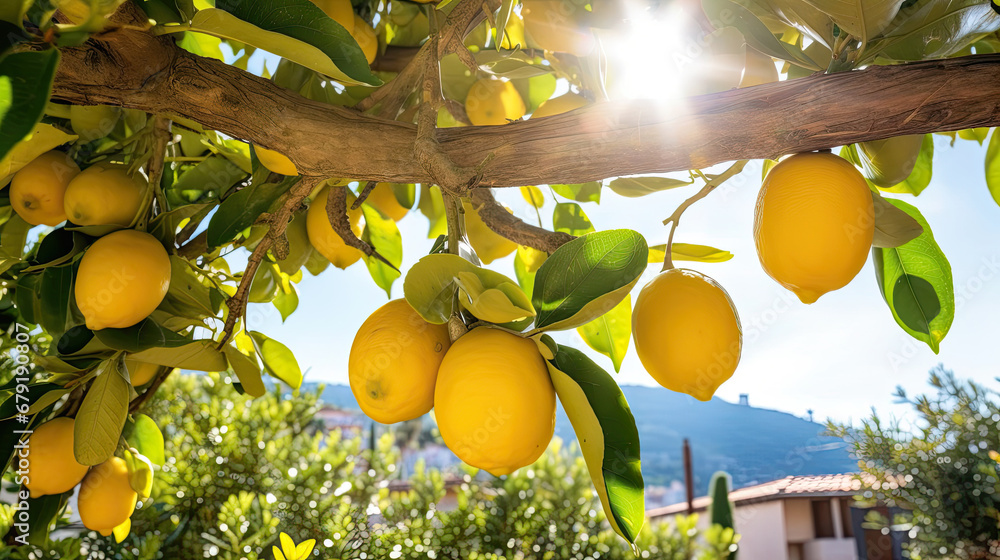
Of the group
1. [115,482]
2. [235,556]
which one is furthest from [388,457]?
[115,482]

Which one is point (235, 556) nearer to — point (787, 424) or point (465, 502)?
point (465, 502)

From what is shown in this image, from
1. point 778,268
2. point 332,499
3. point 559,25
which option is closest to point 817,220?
point 778,268

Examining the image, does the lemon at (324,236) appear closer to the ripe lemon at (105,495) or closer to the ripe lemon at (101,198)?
the ripe lemon at (101,198)

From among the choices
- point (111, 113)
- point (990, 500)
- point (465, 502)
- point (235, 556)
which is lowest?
point (235, 556)

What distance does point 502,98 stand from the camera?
21.6 inches

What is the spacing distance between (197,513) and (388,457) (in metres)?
0.68

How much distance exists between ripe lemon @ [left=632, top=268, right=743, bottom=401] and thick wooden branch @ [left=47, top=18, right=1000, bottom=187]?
0.07m

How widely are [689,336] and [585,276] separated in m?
0.07

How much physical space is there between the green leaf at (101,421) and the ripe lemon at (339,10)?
32cm

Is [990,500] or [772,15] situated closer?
[772,15]

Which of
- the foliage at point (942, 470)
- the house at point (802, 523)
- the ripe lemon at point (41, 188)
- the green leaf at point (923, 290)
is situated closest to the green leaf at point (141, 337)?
the ripe lemon at point (41, 188)

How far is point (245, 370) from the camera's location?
0.46 meters

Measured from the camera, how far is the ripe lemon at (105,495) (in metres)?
0.48

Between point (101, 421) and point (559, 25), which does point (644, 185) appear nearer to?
point (559, 25)
